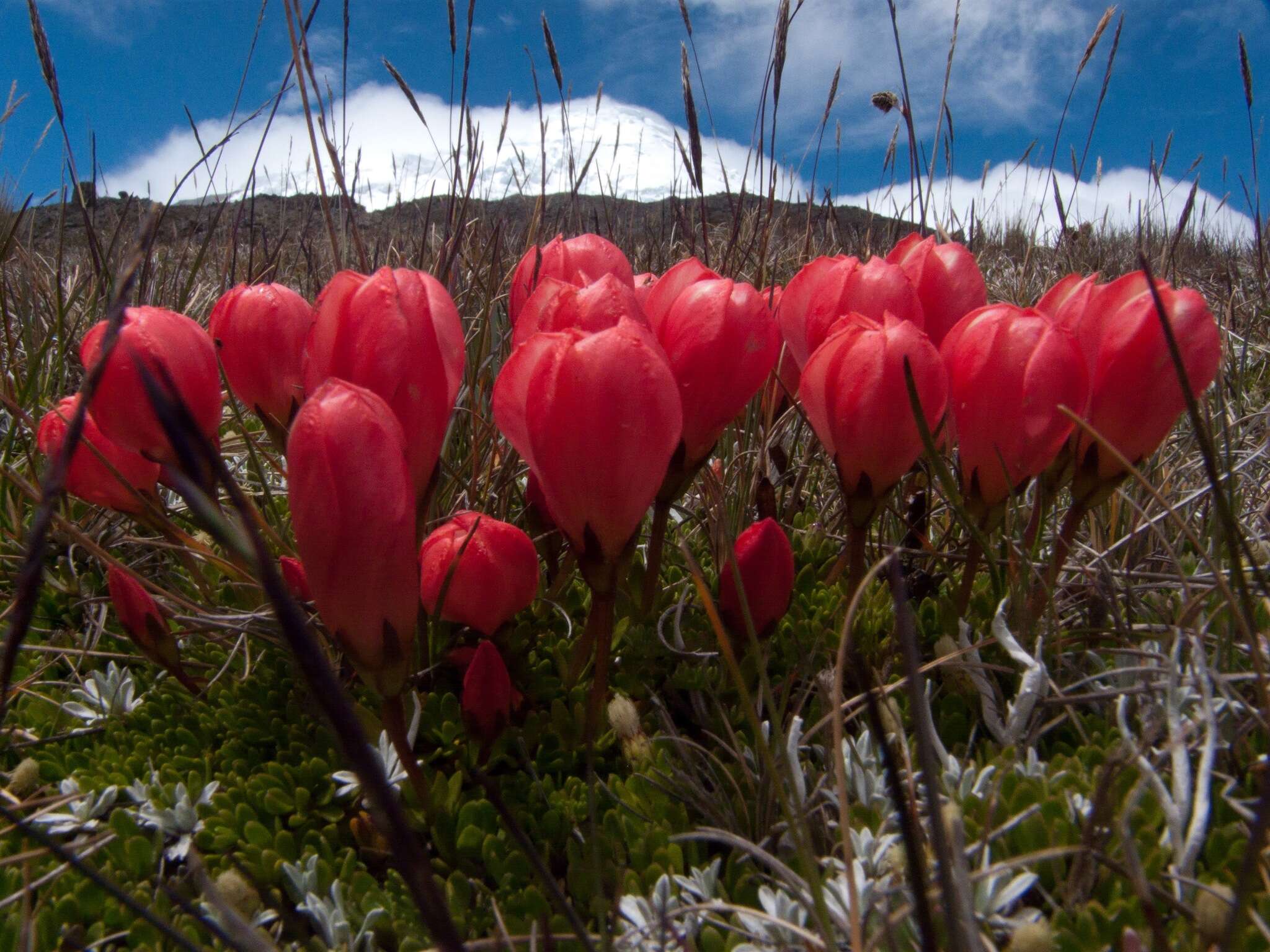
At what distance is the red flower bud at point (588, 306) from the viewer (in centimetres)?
108

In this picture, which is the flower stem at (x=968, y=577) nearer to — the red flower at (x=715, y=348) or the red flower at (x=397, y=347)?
the red flower at (x=715, y=348)

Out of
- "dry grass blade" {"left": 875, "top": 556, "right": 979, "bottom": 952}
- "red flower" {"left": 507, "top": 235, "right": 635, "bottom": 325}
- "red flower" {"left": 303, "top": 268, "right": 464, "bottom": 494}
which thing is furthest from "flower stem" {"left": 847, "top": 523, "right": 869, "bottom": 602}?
"dry grass blade" {"left": 875, "top": 556, "right": 979, "bottom": 952}

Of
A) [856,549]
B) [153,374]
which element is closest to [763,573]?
[856,549]

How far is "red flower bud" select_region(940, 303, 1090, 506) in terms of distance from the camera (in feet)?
3.74

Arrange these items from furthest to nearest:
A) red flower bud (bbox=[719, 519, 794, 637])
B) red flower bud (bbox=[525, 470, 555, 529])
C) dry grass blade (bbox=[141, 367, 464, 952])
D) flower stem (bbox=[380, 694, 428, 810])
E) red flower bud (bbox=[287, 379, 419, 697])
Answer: red flower bud (bbox=[525, 470, 555, 529]) < red flower bud (bbox=[719, 519, 794, 637]) < flower stem (bbox=[380, 694, 428, 810]) < red flower bud (bbox=[287, 379, 419, 697]) < dry grass blade (bbox=[141, 367, 464, 952])

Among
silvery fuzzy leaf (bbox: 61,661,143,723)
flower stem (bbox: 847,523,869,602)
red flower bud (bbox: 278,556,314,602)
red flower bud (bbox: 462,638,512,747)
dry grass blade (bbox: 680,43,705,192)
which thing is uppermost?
dry grass blade (bbox: 680,43,705,192)

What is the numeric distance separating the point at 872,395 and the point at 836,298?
297mm

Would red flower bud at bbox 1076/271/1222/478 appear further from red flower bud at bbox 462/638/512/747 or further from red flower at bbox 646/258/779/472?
red flower bud at bbox 462/638/512/747

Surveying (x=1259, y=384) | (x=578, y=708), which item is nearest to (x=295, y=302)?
(x=578, y=708)

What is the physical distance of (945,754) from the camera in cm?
117

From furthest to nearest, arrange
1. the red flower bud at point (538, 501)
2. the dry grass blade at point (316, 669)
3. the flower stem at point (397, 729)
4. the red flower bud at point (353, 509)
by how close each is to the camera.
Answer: the red flower bud at point (538, 501)
the flower stem at point (397, 729)
the red flower bud at point (353, 509)
the dry grass blade at point (316, 669)

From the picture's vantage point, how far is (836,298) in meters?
1.38

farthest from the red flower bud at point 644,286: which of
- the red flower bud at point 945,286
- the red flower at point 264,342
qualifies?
the red flower at point 264,342

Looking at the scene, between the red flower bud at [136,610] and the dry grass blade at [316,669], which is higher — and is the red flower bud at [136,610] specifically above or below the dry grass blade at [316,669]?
below
